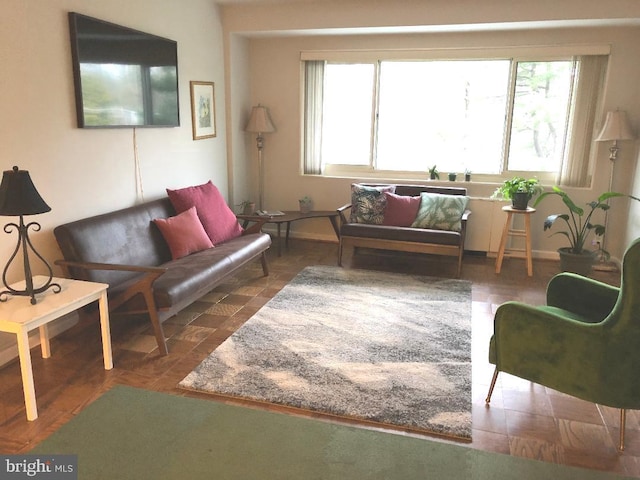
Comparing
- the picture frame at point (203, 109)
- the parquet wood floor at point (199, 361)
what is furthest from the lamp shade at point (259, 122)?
the parquet wood floor at point (199, 361)

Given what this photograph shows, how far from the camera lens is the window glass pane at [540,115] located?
17.1 ft

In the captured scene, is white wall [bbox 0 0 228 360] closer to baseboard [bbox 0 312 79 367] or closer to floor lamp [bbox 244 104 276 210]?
baseboard [bbox 0 312 79 367]

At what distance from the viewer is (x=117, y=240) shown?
3.53m

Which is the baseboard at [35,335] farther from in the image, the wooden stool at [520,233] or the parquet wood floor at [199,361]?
the wooden stool at [520,233]

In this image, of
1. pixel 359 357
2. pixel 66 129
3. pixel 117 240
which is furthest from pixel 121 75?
pixel 359 357

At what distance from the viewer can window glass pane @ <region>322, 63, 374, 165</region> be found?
19.1 ft

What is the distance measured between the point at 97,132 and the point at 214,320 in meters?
1.62

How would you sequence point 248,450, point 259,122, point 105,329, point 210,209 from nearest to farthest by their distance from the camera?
point 248,450 < point 105,329 < point 210,209 < point 259,122

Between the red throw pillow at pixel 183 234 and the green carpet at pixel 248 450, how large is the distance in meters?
1.55

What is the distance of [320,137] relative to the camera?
19.7 ft

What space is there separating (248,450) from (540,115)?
468 centimetres

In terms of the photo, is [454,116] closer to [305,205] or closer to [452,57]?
[452,57]

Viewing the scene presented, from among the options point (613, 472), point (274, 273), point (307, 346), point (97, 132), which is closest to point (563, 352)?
point (613, 472)

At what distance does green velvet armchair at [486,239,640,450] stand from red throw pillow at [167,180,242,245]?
264 centimetres
